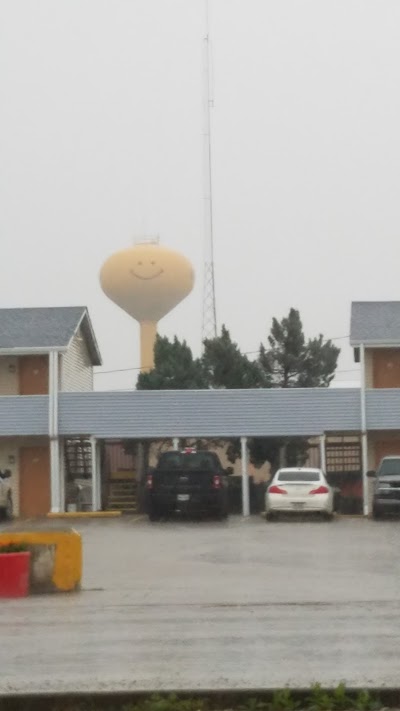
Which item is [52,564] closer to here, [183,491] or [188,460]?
[183,491]

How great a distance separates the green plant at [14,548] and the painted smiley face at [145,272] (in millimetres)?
45379

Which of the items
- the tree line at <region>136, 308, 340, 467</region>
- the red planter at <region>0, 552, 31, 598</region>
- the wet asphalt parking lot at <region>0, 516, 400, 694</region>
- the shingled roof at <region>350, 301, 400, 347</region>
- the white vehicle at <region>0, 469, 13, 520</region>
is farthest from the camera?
the tree line at <region>136, 308, 340, 467</region>

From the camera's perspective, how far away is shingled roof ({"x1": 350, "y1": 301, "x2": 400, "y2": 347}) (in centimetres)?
3916

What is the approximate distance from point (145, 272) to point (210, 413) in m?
25.2

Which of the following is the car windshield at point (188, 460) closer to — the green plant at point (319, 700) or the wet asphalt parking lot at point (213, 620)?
the wet asphalt parking lot at point (213, 620)

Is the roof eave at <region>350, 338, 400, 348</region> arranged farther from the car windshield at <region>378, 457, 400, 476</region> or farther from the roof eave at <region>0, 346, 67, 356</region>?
the roof eave at <region>0, 346, 67, 356</region>

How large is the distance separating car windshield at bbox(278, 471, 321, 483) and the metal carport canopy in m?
3.92

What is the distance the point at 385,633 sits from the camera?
13.5m

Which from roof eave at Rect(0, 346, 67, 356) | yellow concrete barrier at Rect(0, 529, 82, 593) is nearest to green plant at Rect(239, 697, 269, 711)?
yellow concrete barrier at Rect(0, 529, 82, 593)

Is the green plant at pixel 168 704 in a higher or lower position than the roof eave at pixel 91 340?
lower

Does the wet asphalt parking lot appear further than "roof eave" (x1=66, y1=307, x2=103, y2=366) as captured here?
No

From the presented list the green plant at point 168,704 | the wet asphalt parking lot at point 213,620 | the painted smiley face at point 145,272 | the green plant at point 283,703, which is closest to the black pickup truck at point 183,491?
the wet asphalt parking lot at point 213,620

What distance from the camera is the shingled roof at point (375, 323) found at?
39.2 meters

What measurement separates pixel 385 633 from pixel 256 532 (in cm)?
1647
